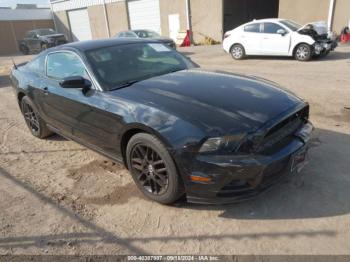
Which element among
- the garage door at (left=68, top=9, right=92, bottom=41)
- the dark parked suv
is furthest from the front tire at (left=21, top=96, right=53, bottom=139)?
the garage door at (left=68, top=9, right=92, bottom=41)

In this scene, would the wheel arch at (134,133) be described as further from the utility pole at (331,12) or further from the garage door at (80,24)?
the garage door at (80,24)

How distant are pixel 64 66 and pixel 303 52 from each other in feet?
31.5

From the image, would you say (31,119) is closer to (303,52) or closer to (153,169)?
(153,169)

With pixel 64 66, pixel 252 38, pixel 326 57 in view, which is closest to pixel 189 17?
pixel 252 38

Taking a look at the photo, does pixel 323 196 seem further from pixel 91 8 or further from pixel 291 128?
pixel 91 8

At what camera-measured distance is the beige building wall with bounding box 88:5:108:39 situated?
28.1 m

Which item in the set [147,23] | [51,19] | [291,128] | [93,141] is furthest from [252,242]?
[51,19]

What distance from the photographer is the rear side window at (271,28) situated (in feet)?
39.3

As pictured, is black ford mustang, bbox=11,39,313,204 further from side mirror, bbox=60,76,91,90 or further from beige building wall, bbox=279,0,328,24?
beige building wall, bbox=279,0,328,24

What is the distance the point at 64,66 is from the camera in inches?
169

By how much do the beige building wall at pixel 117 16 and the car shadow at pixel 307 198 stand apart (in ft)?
82.1

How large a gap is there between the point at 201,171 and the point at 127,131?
0.98m

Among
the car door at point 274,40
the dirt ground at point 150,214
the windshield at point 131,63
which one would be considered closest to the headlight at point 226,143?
the dirt ground at point 150,214

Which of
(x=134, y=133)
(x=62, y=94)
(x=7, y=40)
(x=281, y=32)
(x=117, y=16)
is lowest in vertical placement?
(x=7, y=40)
